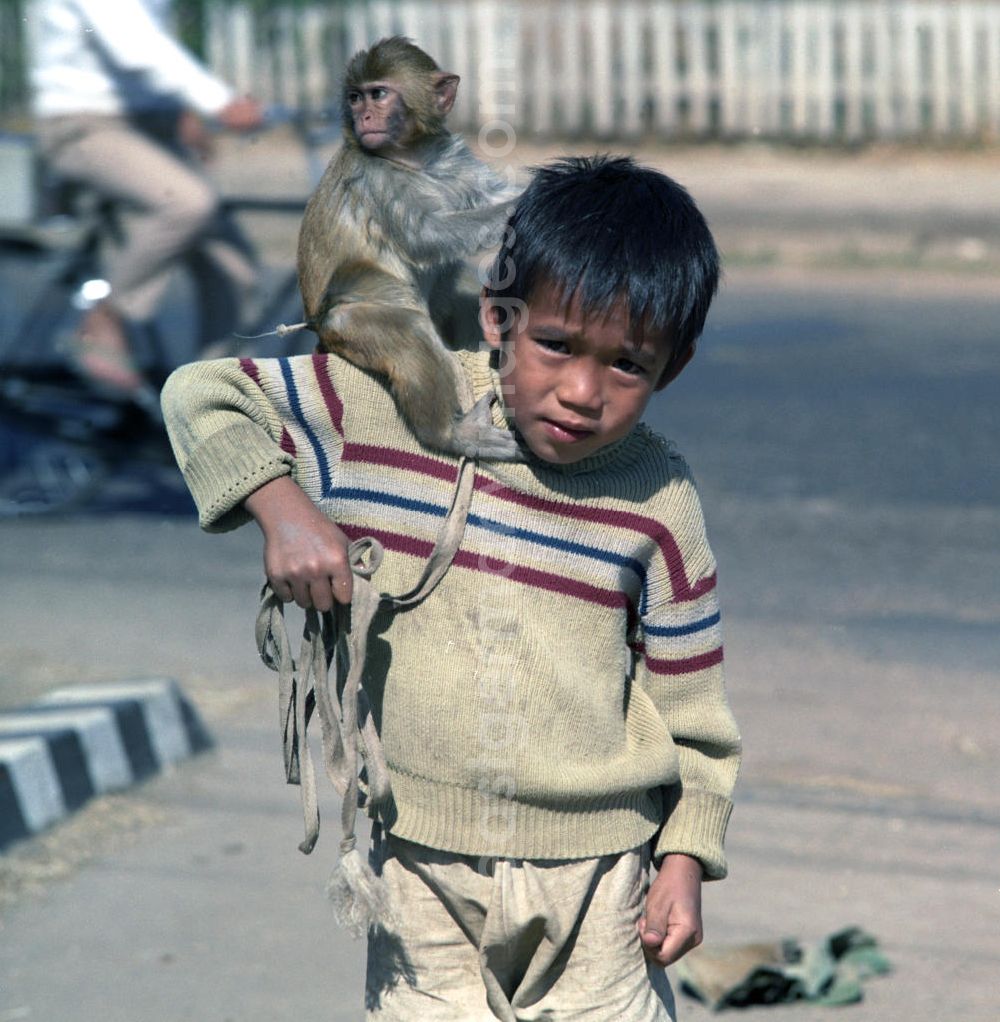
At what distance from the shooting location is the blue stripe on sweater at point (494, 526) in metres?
1.83

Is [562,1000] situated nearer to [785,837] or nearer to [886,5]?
[785,837]

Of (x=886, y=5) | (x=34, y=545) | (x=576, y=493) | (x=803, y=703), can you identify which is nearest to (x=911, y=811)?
(x=803, y=703)

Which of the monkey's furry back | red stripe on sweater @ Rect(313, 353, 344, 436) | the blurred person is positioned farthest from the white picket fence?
red stripe on sweater @ Rect(313, 353, 344, 436)

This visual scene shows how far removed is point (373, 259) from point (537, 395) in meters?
1.21

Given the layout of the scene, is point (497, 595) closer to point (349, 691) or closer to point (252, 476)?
point (349, 691)

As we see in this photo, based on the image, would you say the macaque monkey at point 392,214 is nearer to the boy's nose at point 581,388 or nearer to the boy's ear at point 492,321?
the boy's ear at point 492,321

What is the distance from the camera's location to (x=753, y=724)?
4027 mm

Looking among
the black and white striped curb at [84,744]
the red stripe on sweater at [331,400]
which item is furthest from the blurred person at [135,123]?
the red stripe on sweater at [331,400]

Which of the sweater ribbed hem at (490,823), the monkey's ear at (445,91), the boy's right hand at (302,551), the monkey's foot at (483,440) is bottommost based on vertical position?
the sweater ribbed hem at (490,823)

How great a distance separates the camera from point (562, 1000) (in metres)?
1.93

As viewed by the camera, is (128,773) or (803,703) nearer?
(128,773)

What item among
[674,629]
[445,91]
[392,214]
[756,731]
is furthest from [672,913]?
[756,731]

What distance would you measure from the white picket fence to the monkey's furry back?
11.7 metres

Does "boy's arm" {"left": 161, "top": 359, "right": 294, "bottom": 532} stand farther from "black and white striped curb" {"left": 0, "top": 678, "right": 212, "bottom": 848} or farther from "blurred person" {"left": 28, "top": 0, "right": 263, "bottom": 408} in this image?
"blurred person" {"left": 28, "top": 0, "right": 263, "bottom": 408}
